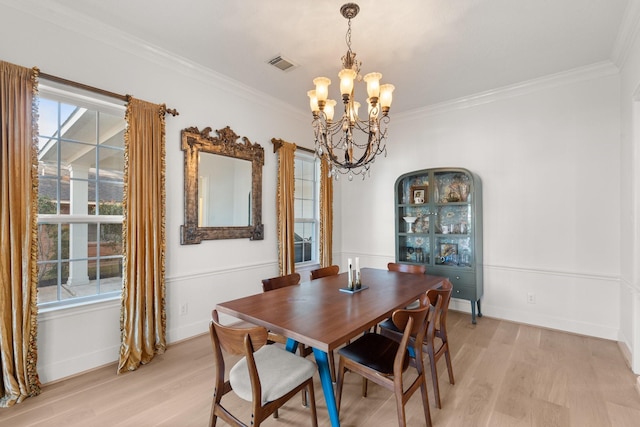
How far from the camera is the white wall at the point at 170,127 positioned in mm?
2324

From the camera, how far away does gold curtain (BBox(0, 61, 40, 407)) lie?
81.5 inches

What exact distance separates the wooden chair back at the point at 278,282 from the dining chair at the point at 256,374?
2.53 feet

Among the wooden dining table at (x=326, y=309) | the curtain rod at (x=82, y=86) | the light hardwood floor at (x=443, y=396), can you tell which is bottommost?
the light hardwood floor at (x=443, y=396)

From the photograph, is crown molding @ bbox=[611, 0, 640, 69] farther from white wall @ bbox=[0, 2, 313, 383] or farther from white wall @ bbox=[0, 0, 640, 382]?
white wall @ bbox=[0, 2, 313, 383]

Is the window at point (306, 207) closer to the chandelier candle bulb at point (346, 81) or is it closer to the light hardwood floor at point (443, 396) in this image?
the light hardwood floor at point (443, 396)

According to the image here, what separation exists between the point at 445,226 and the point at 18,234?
433 centimetres

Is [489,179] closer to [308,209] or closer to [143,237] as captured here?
[308,209]

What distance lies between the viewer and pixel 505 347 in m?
3.00

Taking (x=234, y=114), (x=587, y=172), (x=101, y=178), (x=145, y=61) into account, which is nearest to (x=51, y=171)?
(x=101, y=178)

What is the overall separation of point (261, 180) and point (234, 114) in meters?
0.87

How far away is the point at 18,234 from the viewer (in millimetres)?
2123

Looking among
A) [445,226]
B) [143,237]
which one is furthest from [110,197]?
[445,226]

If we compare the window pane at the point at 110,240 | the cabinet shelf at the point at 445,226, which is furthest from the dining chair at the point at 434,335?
the window pane at the point at 110,240

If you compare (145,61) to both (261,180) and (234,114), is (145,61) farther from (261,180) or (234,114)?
(261,180)
